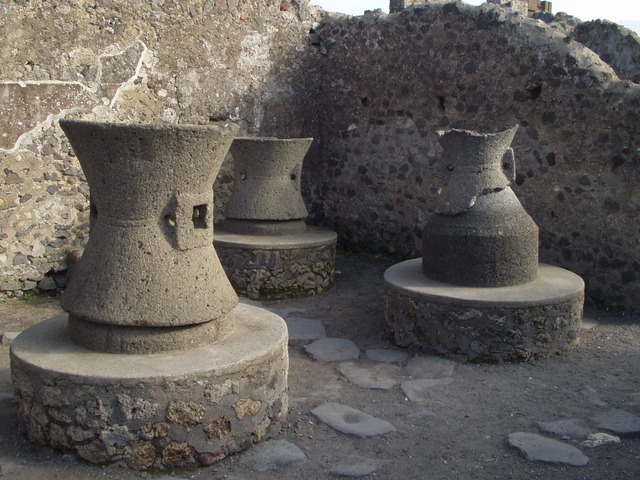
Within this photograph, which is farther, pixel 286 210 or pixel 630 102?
pixel 286 210

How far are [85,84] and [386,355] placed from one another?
3.41 meters

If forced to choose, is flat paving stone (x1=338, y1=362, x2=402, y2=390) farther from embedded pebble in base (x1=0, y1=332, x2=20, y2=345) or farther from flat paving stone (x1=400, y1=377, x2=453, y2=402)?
A: embedded pebble in base (x1=0, y1=332, x2=20, y2=345)

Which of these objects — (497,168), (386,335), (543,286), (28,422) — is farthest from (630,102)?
(28,422)

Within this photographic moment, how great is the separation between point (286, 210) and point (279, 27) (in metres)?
2.25

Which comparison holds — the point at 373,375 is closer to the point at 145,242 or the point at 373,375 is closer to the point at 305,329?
the point at 305,329

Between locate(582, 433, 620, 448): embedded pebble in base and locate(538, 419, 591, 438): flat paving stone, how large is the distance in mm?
46

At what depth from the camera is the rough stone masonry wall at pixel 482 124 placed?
18.9 feet

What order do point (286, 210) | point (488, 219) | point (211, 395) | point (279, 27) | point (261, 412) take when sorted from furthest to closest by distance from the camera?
point (279, 27)
point (286, 210)
point (488, 219)
point (261, 412)
point (211, 395)

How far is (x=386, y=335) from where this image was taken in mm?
5262

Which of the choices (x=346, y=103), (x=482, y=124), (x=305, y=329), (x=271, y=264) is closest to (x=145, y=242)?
(x=305, y=329)

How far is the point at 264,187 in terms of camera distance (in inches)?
259

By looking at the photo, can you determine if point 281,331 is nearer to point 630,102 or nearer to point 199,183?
point 199,183

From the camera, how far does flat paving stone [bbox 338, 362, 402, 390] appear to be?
4379mm

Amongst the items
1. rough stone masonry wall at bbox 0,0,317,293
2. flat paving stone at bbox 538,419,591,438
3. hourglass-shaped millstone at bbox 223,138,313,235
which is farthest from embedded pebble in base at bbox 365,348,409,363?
rough stone masonry wall at bbox 0,0,317,293
